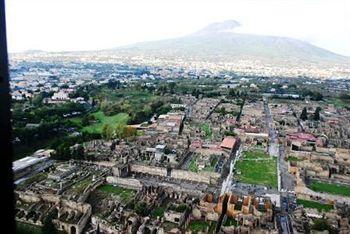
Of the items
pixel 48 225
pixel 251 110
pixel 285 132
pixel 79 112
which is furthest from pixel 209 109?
pixel 48 225

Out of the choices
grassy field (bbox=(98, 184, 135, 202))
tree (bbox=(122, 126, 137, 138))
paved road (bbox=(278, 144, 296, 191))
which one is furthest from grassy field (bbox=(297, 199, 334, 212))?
tree (bbox=(122, 126, 137, 138))

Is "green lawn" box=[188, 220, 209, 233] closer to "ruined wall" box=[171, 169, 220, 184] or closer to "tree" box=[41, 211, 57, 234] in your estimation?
"ruined wall" box=[171, 169, 220, 184]

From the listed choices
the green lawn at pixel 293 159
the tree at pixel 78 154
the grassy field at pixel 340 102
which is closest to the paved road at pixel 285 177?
the green lawn at pixel 293 159

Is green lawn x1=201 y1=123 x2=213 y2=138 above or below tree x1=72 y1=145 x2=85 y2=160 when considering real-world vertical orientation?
below

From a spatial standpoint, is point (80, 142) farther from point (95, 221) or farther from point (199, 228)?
point (199, 228)

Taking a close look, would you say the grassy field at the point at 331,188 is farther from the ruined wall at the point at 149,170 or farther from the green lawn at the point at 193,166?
the ruined wall at the point at 149,170

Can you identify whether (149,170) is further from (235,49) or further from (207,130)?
(235,49)

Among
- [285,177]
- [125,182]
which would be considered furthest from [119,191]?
[285,177]
